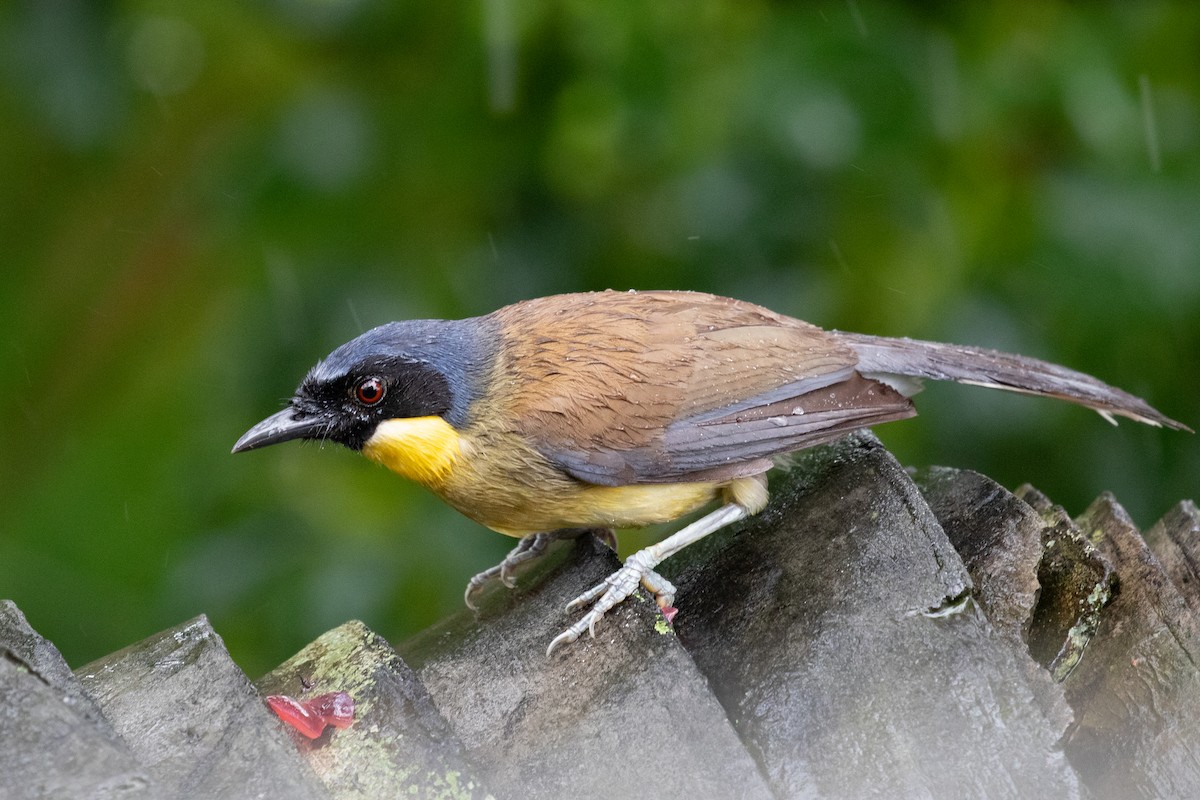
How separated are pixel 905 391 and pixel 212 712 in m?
2.70

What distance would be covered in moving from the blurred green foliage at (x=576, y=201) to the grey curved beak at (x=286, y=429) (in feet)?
2.84

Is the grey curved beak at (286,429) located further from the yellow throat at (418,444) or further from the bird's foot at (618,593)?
the bird's foot at (618,593)

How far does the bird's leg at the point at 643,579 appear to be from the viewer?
259cm

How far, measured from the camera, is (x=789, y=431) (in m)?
3.67

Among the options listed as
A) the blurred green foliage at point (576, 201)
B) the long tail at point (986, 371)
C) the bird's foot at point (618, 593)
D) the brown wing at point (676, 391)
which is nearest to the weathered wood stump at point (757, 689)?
the bird's foot at point (618, 593)

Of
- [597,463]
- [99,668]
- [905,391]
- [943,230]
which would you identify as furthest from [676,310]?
[99,668]

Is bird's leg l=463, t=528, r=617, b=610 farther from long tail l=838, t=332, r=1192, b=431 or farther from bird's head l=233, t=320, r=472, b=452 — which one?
long tail l=838, t=332, r=1192, b=431

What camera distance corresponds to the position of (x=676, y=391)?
12.6ft

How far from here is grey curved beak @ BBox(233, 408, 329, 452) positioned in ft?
12.8

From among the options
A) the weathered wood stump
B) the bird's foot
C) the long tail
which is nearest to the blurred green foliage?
the long tail

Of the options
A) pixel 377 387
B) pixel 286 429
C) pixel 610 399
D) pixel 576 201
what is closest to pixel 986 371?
pixel 610 399

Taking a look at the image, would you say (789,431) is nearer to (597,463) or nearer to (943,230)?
(597,463)

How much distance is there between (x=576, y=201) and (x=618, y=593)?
2.49 m

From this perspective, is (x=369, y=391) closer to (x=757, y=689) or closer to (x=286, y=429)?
(x=286, y=429)
